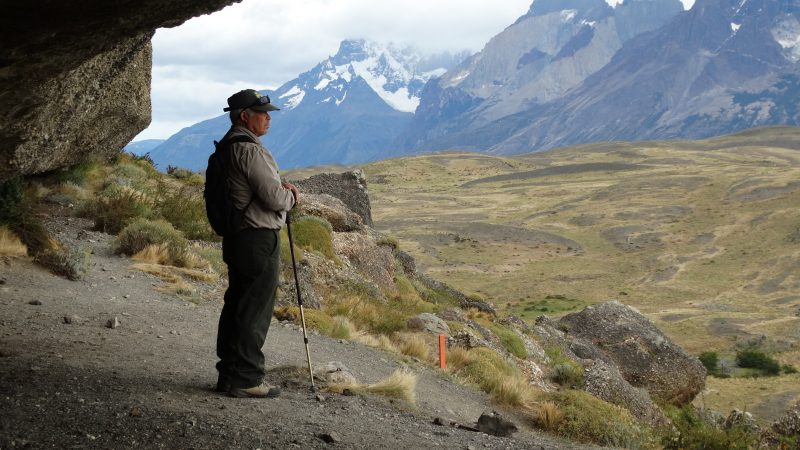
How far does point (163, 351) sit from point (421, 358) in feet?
16.5

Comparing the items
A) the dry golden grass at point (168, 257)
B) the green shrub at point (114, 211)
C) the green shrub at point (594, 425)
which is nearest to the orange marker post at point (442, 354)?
the green shrub at point (594, 425)

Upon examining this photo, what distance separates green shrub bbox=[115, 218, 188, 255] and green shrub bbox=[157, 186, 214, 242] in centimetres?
204

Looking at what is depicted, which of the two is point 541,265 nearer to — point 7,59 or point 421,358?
point 421,358

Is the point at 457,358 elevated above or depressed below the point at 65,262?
below

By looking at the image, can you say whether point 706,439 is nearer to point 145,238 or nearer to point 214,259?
point 214,259

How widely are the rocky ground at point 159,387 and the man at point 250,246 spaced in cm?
32

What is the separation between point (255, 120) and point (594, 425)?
20.1 ft

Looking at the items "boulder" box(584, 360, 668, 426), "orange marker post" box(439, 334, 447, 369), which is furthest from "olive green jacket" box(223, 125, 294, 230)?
"boulder" box(584, 360, 668, 426)

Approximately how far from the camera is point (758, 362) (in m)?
33.0

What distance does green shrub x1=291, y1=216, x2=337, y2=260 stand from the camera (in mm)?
17625

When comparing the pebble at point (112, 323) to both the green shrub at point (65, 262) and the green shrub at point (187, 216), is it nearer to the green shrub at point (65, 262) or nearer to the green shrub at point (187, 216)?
the green shrub at point (65, 262)

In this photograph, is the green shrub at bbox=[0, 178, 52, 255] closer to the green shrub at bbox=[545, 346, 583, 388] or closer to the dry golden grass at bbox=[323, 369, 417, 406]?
the dry golden grass at bbox=[323, 369, 417, 406]

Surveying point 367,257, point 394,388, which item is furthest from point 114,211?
point 394,388

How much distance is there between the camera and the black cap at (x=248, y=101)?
6582 millimetres
